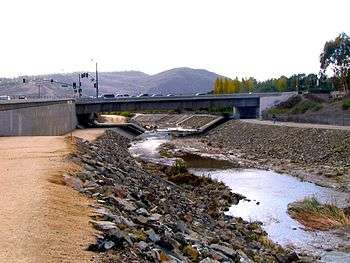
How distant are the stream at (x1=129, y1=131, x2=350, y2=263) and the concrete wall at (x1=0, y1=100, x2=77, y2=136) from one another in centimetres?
1196

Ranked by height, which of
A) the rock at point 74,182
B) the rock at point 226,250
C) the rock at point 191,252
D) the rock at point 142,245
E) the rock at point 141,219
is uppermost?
the rock at point 74,182

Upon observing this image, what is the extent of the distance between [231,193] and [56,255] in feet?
72.9

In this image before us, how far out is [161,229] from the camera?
1496cm

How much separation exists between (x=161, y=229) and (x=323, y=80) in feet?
397

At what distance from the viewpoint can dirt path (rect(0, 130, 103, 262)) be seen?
36.1ft

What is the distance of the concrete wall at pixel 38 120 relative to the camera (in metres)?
45.2

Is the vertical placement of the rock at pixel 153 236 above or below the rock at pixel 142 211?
above

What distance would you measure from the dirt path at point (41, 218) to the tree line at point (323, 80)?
87.9 metres

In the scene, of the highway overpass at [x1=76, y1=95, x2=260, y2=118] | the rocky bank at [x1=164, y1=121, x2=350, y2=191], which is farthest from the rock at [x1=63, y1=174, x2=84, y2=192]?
the highway overpass at [x1=76, y1=95, x2=260, y2=118]

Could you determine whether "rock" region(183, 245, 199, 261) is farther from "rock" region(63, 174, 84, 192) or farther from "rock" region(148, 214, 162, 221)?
"rock" region(63, 174, 84, 192)

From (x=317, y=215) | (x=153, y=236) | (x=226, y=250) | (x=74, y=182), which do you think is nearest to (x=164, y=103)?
(x=317, y=215)

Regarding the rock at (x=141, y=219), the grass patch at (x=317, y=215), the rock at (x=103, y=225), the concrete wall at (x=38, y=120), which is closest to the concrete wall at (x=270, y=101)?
the concrete wall at (x=38, y=120)

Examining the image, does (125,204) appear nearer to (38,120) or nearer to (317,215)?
(317,215)

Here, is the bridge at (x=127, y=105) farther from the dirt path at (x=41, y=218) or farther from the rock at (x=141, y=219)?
the rock at (x=141, y=219)
